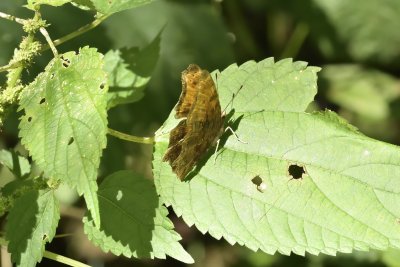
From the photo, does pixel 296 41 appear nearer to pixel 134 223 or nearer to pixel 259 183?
pixel 259 183

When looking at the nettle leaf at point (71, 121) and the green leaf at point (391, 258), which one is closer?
the nettle leaf at point (71, 121)

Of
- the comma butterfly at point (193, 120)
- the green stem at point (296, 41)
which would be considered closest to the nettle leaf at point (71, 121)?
the comma butterfly at point (193, 120)

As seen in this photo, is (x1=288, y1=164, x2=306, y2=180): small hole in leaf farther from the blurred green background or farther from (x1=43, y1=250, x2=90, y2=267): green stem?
the blurred green background

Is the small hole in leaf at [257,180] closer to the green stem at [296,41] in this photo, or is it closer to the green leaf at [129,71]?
the green leaf at [129,71]

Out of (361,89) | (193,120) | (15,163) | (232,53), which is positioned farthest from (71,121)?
(361,89)

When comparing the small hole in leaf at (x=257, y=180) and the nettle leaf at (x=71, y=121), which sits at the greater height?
the nettle leaf at (x=71, y=121)

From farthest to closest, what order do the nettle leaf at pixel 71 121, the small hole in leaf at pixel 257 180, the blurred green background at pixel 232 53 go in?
the blurred green background at pixel 232 53 → the small hole in leaf at pixel 257 180 → the nettle leaf at pixel 71 121

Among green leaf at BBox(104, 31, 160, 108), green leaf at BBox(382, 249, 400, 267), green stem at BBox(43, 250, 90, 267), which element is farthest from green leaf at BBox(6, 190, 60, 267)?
green leaf at BBox(382, 249, 400, 267)
